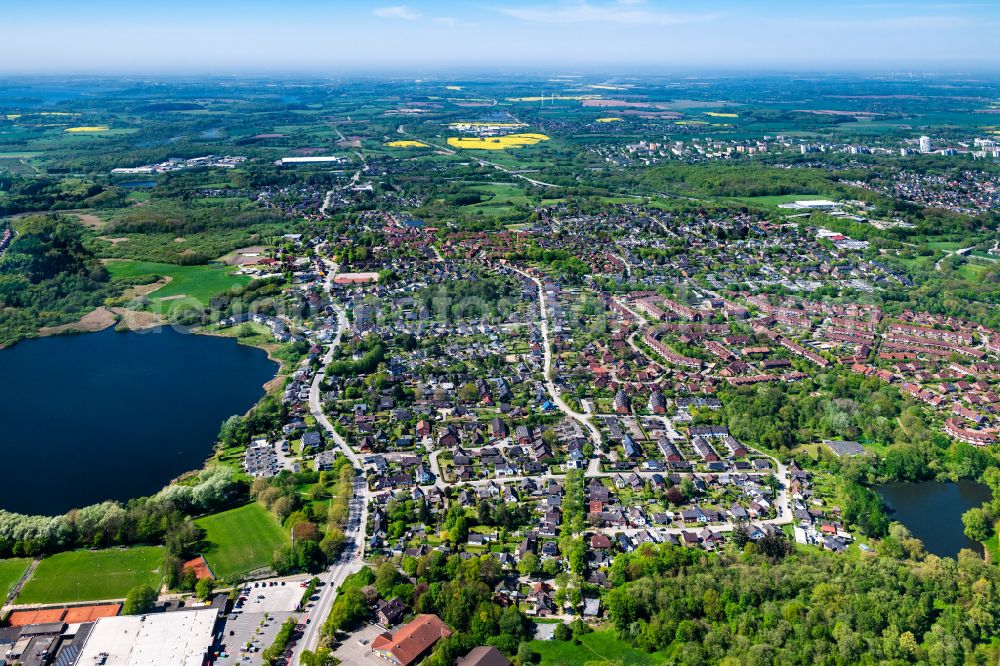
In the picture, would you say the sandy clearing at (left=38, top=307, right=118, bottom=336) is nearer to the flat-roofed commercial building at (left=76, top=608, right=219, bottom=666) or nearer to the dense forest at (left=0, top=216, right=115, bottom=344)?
the dense forest at (left=0, top=216, right=115, bottom=344)

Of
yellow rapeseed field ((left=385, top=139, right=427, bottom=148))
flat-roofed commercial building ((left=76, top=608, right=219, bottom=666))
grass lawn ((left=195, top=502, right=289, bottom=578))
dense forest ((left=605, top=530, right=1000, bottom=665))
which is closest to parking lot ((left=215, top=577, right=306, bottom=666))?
flat-roofed commercial building ((left=76, top=608, right=219, bottom=666))

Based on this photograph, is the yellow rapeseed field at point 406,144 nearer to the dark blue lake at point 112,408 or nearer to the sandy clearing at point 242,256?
the sandy clearing at point 242,256

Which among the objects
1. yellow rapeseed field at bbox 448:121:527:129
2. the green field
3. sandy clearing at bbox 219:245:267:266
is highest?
yellow rapeseed field at bbox 448:121:527:129

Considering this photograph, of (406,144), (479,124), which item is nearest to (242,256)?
(406,144)

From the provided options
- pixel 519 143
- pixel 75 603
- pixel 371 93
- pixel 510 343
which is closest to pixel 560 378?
pixel 510 343

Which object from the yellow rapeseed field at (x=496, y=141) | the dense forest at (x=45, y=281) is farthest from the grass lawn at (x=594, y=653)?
the yellow rapeseed field at (x=496, y=141)

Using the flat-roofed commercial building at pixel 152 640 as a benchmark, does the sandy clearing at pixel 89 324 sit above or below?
above

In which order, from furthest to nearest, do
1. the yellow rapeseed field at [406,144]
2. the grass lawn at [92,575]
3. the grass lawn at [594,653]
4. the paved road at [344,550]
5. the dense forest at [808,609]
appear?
the yellow rapeseed field at [406,144] → the grass lawn at [92,575] → the paved road at [344,550] → the grass lawn at [594,653] → the dense forest at [808,609]
